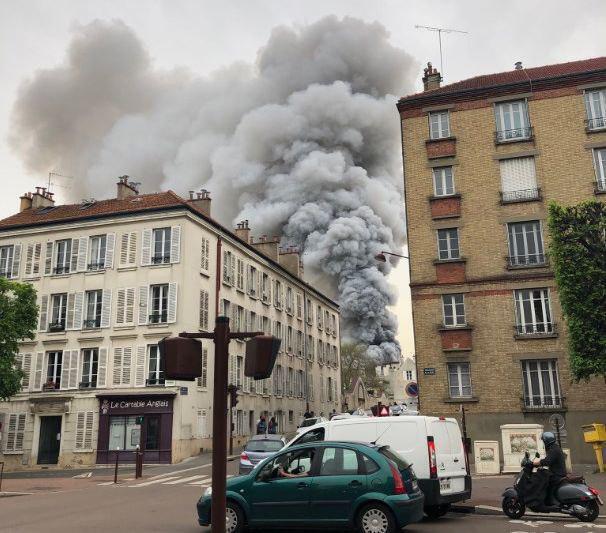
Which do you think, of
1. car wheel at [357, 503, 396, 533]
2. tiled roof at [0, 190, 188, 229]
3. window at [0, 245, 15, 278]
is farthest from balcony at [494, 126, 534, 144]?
window at [0, 245, 15, 278]

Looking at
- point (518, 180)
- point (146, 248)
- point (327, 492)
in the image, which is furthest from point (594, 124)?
point (146, 248)

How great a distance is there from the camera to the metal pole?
16.1 ft

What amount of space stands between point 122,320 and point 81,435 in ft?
19.4

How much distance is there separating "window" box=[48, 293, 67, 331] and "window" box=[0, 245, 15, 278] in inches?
140

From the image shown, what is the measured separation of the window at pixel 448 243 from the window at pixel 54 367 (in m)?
20.1

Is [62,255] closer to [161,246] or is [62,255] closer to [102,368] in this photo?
[161,246]

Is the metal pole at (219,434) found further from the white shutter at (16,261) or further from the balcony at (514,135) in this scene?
the white shutter at (16,261)

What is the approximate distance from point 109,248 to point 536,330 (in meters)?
21.4

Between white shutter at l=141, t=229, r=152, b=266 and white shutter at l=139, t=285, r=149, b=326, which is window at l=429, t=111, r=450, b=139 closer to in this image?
white shutter at l=141, t=229, r=152, b=266

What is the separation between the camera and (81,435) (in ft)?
98.2

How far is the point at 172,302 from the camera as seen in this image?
30.3 metres

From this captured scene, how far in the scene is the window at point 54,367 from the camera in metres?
31.4

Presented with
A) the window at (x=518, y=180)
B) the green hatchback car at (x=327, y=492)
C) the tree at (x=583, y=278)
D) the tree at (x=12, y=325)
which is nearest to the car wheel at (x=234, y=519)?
the green hatchback car at (x=327, y=492)

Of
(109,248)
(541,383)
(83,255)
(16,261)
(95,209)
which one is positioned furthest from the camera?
(95,209)
